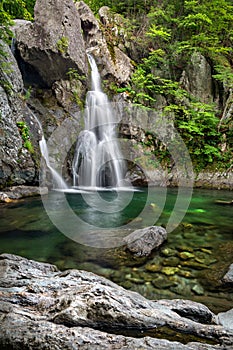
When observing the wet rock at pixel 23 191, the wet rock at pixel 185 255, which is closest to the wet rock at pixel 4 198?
the wet rock at pixel 23 191

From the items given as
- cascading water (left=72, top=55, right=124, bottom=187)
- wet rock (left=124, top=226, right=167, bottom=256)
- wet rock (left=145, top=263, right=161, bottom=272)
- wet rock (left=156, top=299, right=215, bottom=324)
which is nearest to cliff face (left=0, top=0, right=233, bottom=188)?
cascading water (left=72, top=55, right=124, bottom=187)

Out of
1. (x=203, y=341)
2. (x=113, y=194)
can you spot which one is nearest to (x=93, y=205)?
(x=113, y=194)

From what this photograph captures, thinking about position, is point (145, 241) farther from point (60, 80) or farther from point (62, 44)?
point (60, 80)

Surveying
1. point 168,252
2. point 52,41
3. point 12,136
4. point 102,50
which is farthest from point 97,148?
point 168,252

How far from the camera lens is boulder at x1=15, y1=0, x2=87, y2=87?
11438 millimetres

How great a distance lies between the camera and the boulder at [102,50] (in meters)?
14.7

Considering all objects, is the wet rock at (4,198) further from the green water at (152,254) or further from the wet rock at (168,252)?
the wet rock at (168,252)

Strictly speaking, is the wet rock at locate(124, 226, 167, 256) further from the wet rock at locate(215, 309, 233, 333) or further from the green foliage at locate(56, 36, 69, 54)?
the green foliage at locate(56, 36, 69, 54)

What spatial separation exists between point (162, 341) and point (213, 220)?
5.59 meters

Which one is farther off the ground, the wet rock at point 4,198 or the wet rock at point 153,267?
the wet rock at point 4,198

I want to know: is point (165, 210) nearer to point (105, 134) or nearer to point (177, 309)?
point (177, 309)

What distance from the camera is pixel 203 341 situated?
186cm

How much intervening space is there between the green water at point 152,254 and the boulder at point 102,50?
359 inches

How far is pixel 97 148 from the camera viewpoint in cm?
1255
